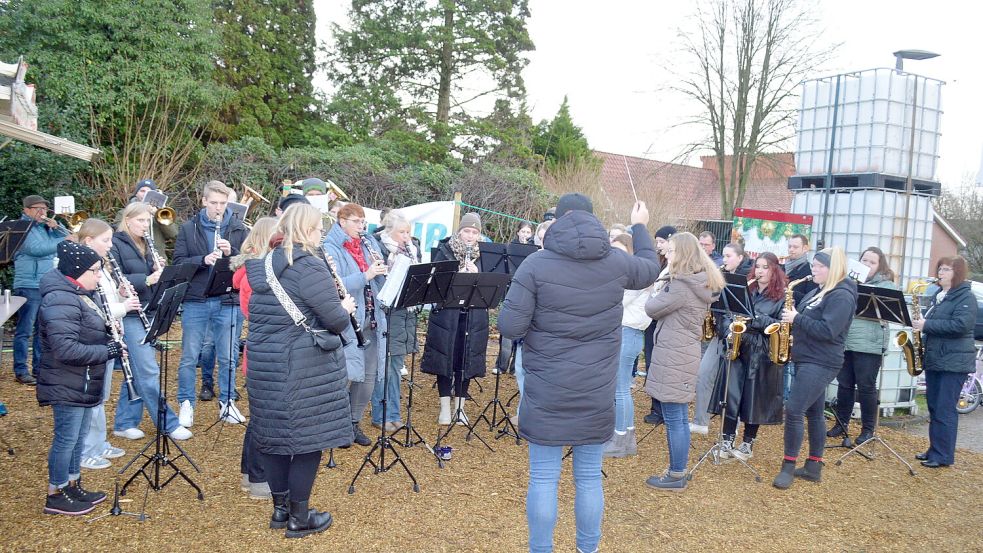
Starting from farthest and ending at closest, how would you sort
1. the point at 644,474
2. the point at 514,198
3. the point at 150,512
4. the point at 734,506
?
the point at 514,198, the point at 644,474, the point at 734,506, the point at 150,512

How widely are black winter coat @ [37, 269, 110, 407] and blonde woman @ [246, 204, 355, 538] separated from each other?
1.04 meters

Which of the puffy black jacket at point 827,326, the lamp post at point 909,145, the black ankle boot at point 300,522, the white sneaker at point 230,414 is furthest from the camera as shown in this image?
the lamp post at point 909,145

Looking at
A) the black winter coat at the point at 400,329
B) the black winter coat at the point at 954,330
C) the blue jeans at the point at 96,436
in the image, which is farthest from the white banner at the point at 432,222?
the black winter coat at the point at 954,330

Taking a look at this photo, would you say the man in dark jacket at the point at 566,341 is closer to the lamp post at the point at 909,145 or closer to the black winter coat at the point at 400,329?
the black winter coat at the point at 400,329

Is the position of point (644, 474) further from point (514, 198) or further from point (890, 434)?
point (514, 198)

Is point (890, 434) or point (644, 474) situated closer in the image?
point (644, 474)

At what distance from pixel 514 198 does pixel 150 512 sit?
11325 millimetres

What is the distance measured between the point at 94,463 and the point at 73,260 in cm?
190

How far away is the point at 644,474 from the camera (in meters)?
5.81

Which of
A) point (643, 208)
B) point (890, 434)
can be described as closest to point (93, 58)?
point (643, 208)

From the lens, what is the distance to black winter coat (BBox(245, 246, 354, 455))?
3859 millimetres

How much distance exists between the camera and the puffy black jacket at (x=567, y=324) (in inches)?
140

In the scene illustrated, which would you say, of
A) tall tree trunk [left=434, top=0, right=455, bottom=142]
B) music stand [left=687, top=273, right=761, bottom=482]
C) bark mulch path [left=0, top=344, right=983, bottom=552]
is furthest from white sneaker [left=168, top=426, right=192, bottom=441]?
tall tree trunk [left=434, top=0, right=455, bottom=142]

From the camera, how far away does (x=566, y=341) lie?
11.8ft
